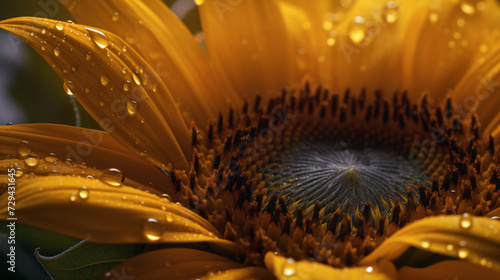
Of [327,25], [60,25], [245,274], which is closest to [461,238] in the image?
[245,274]

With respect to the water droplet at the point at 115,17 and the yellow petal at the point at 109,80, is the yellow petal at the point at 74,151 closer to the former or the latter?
the yellow petal at the point at 109,80

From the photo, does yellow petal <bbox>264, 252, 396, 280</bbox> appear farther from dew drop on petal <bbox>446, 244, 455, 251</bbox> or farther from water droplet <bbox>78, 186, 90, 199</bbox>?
water droplet <bbox>78, 186, 90, 199</bbox>

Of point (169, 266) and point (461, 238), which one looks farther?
point (169, 266)

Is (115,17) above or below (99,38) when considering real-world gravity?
above

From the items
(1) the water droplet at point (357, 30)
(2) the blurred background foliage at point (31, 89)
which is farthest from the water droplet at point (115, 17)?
(1) the water droplet at point (357, 30)

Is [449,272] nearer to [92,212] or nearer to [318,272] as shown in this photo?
[318,272]

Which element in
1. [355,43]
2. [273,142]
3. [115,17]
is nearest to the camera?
[115,17]
